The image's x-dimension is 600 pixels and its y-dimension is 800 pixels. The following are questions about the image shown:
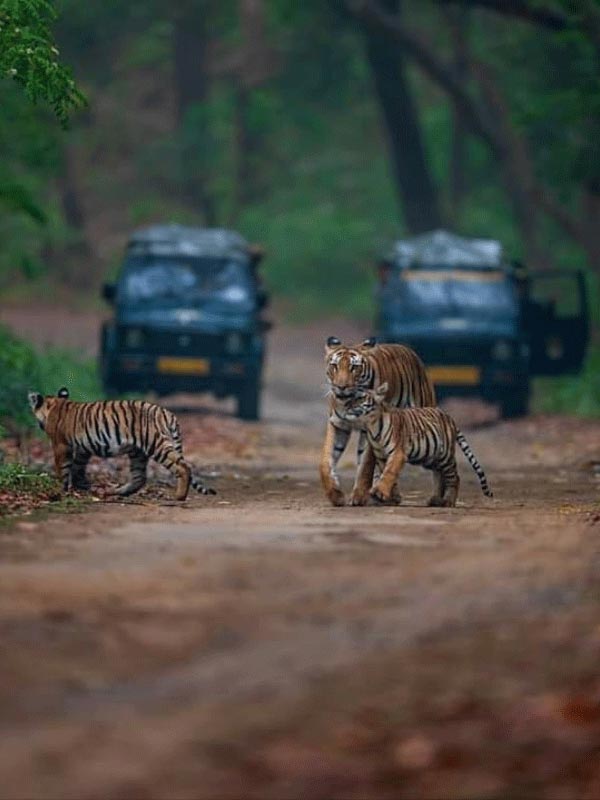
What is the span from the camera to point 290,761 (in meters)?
8.41

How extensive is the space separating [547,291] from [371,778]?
3885 centimetres

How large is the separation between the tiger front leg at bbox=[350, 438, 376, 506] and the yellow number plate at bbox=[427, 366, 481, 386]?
40.9ft

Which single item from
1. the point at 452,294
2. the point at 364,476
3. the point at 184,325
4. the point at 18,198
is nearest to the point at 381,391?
the point at 364,476

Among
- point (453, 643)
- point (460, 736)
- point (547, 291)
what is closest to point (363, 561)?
point (453, 643)

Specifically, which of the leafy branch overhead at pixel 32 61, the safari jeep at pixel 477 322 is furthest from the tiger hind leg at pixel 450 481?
the safari jeep at pixel 477 322

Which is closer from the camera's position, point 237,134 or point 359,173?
point 237,134

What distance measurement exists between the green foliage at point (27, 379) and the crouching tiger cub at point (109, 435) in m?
2.24

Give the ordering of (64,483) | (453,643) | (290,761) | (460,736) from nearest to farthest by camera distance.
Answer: (290,761) < (460,736) < (453,643) < (64,483)

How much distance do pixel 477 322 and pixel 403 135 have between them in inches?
650

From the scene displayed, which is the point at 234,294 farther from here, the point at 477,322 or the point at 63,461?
the point at 63,461

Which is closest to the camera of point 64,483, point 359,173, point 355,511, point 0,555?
point 0,555

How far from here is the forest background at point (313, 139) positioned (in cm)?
3806

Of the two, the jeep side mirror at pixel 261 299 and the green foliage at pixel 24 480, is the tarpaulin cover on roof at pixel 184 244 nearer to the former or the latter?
the jeep side mirror at pixel 261 299

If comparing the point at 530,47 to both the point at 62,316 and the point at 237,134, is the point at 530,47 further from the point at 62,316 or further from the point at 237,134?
the point at 237,134
